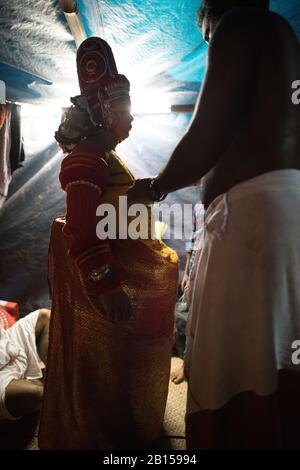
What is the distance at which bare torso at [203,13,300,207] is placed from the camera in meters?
1.01

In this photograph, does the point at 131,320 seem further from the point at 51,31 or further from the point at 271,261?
the point at 51,31

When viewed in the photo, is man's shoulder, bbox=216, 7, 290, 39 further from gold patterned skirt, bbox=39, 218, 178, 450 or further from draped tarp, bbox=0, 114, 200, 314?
draped tarp, bbox=0, 114, 200, 314

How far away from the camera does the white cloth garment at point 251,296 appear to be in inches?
38.6

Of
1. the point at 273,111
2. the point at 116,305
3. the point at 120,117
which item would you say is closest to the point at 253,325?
the point at 116,305

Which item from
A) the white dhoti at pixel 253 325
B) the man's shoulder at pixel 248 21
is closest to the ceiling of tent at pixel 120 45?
the man's shoulder at pixel 248 21

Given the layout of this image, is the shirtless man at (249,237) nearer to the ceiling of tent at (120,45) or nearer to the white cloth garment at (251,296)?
the white cloth garment at (251,296)

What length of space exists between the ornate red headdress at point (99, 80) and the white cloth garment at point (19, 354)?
6.34ft

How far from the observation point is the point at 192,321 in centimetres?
120

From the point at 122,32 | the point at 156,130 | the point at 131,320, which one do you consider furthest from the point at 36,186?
the point at 131,320

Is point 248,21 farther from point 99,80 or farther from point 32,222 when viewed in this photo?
point 32,222

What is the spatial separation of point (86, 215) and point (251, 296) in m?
0.77

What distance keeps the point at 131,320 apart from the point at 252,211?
2.89 ft

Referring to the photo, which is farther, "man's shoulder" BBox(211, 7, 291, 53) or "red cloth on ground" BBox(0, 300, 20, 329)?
"red cloth on ground" BBox(0, 300, 20, 329)

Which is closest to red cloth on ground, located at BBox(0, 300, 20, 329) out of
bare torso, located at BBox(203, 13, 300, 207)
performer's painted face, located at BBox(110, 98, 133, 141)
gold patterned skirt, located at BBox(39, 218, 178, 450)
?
gold patterned skirt, located at BBox(39, 218, 178, 450)
